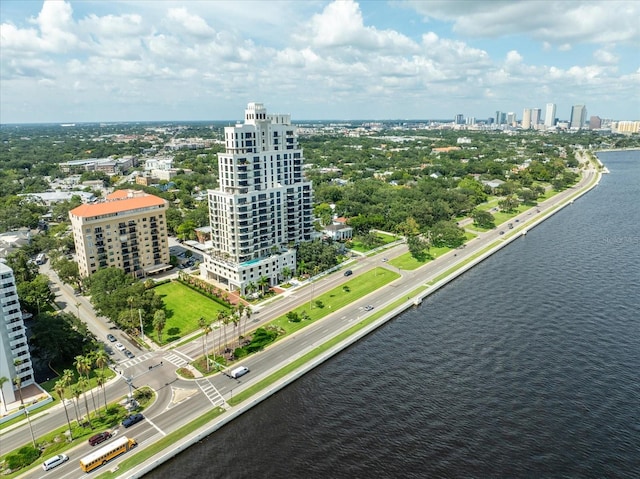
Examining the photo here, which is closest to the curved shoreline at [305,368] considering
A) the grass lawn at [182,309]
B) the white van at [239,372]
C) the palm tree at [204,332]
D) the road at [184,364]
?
the road at [184,364]

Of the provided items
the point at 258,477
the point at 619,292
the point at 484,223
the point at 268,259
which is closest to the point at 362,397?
the point at 258,477

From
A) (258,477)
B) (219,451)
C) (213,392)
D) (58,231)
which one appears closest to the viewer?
(258,477)

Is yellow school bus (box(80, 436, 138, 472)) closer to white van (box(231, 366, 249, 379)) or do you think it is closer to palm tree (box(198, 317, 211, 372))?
white van (box(231, 366, 249, 379))

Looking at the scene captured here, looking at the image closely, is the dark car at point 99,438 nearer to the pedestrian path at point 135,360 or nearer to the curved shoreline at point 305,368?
the curved shoreline at point 305,368

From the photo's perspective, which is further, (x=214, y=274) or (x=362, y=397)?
(x=214, y=274)

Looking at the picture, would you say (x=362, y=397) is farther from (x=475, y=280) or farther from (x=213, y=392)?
(x=475, y=280)

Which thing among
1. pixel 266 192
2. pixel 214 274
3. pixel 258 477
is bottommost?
pixel 258 477

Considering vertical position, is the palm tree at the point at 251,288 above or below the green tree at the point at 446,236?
below
